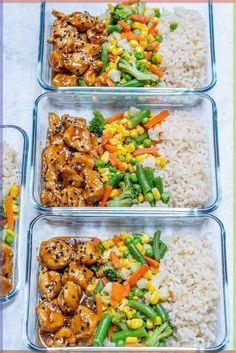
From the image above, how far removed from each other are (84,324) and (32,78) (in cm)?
193

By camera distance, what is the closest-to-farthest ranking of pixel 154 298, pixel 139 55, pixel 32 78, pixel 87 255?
1. pixel 154 298
2. pixel 87 255
3. pixel 139 55
4. pixel 32 78

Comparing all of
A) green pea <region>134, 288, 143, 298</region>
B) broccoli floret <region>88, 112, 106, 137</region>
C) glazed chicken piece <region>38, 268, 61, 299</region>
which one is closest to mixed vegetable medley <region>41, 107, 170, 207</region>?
broccoli floret <region>88, 112, 106, 137</region>

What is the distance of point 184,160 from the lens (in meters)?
4.94

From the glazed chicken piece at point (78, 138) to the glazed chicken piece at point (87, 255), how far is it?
67 centimetres

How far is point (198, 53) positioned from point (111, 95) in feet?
2.34

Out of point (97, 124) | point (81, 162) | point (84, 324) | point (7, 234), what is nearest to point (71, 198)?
point (81, 162)

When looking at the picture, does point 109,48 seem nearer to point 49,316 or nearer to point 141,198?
point 141,198

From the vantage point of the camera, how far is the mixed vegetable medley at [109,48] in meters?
5.18

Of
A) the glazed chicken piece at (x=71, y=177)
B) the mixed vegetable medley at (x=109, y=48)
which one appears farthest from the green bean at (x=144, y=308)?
the mixed vegetable medley at (x=109, y=48)

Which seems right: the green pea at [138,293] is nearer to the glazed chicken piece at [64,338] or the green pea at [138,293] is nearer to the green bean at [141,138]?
the glazed chicken piece at [64,338]

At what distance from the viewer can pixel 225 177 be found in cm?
516

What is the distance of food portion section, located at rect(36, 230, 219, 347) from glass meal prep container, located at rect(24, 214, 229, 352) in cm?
5

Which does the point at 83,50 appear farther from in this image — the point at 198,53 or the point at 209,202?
the point at 209,202

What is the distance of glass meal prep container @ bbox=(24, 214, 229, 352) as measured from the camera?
4.59 metres
